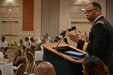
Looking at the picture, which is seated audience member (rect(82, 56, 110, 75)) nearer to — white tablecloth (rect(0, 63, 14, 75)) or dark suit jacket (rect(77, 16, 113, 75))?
dark suit jacket (rect(77, 16, 113, 75))

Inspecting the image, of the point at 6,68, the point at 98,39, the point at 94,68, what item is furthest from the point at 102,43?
the point at 6,68

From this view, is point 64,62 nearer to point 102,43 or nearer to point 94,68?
point 102,43

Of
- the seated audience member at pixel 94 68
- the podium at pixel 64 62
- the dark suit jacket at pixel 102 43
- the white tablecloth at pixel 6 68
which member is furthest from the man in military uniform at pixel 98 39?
the white tablecloth at pixel 6 68

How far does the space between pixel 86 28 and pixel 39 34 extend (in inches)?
128

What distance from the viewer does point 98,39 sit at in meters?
2.71

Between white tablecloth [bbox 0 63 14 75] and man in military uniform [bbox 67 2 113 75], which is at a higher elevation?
man in military uniform [bbox 67 2 113 75]

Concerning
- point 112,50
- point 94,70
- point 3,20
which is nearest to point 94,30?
point 112,50

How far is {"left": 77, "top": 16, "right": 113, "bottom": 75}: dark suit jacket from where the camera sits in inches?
106

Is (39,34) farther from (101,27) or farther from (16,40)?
(101,27)

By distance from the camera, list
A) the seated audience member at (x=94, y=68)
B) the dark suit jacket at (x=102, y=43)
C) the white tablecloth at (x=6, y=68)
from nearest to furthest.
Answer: the seated audience member at (x=94, y=68), the dark suit jacket at (x=102, y=43), the white tablecloth at (x=6, y=68)

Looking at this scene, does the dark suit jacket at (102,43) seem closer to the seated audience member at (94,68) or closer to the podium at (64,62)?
the podium at (64,62)

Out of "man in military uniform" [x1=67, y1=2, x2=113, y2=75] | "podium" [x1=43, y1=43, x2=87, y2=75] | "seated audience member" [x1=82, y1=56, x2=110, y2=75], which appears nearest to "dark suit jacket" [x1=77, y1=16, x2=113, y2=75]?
"man in military uniform" [x1=67, y1=2, x2=113, y2=75]

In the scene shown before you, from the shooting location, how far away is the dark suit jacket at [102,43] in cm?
269

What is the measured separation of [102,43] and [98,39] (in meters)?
0.06
